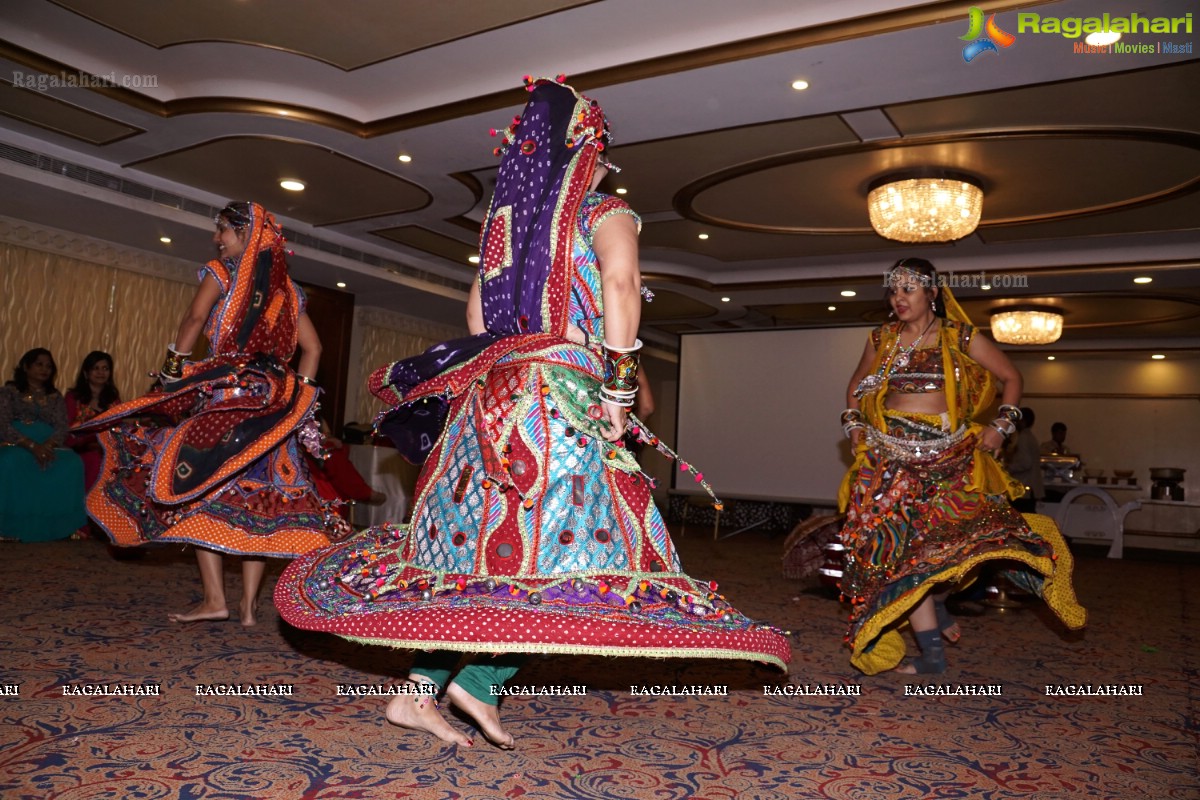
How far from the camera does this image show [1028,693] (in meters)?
2.94

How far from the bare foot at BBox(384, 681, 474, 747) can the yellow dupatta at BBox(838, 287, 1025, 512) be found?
1.95 m

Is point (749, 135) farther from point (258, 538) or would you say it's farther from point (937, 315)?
point (258, 538)

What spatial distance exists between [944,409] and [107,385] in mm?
5994

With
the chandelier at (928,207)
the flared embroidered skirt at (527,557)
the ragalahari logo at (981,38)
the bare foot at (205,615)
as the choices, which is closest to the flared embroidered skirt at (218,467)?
the bare foot at (205,615)

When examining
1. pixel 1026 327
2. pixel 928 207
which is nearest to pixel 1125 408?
pixel 1026 327

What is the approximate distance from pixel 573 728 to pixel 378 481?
6.35 meters

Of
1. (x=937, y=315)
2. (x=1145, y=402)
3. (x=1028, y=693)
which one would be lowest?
(x=1028, y=693)

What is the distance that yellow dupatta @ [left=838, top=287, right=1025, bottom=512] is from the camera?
10.5ft

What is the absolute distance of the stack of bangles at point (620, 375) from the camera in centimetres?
183

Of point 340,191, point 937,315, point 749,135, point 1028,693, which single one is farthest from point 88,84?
point 1028,693

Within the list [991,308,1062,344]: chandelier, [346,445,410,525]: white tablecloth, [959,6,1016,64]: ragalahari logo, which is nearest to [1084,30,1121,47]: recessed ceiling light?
[959,6,1016,64]: ragalahari logo

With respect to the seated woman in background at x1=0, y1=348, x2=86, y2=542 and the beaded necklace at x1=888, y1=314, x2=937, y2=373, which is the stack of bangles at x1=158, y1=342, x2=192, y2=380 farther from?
the seated woman in background at x1=0, y1=348, x2=86, y2=542

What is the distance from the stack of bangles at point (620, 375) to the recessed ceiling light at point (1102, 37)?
3.62 m

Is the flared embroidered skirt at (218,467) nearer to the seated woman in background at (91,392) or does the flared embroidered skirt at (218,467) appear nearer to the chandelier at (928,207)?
the seated woman in background at (91,392)
